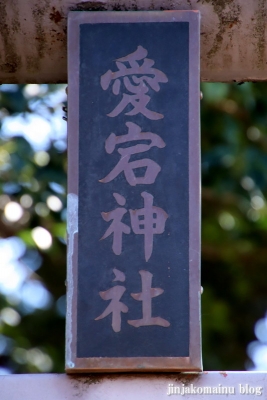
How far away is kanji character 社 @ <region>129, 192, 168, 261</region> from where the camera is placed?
1999mm

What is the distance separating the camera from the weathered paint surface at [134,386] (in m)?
1.88

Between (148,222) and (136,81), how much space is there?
39 centimetres

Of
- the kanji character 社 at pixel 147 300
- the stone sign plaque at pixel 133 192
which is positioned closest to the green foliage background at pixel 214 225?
the stone sign plaque at pixel 133 192

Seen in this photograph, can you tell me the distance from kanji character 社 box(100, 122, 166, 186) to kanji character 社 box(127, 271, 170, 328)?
242mm

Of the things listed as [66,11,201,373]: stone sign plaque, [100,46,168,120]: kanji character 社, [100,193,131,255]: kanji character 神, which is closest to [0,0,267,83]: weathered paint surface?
[66,11,201,373]: stone sign plaque

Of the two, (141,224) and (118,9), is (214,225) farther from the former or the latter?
(141,224)

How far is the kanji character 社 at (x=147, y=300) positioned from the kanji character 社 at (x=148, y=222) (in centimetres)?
6

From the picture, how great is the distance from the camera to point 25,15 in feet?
7.35

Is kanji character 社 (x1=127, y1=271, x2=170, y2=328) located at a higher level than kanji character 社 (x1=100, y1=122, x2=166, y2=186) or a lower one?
lower

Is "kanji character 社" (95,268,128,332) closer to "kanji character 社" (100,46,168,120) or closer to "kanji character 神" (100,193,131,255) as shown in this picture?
"kanji character 神" (100,193,131,255)

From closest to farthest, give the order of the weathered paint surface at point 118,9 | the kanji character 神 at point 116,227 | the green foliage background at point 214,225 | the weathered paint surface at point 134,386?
the weathered paint surface at point 134,386 < the kanji character 神 at point 116,227 < the weathered paint surface at point 118,9 < the green foliage background at point 214,225

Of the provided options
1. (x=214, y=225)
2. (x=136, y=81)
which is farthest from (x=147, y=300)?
(x=214, y=225)

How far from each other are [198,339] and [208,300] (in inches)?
115

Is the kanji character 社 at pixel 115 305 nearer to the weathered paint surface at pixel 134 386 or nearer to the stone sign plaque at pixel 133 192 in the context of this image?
the stone sign plaque at pixel 133 192
